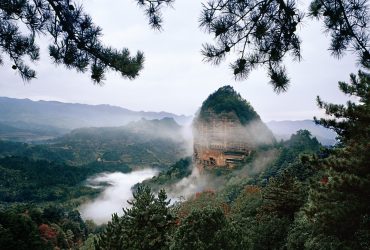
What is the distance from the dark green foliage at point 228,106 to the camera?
8562 cm

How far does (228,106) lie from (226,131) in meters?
7.55

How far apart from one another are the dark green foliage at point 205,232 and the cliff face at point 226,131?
6337 centimetres

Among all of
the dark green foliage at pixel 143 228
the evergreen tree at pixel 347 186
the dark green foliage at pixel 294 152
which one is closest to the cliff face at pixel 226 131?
the dark green foliage at pixel 294 152

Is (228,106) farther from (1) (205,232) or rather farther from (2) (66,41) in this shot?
(2) (66,41)

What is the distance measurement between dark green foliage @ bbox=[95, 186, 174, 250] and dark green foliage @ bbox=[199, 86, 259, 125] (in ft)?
227

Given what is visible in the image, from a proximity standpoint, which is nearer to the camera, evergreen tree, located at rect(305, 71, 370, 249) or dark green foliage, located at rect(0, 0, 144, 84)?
dark green foliage, located at rect(0, 0, 144, 84)

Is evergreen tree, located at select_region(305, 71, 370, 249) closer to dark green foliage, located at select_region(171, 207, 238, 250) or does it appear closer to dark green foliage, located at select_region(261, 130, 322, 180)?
dark green foliage, located at select_region(171, 207, 238, 250)

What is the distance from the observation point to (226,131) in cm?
8206

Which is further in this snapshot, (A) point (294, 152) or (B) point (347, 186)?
(A) point (294, 152)

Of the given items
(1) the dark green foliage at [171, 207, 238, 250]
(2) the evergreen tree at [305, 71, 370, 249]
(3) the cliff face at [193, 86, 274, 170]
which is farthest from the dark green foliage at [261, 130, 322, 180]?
(2) the evergreen tree at [305, 71, 370, 249]

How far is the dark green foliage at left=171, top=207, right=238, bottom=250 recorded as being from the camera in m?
14.1

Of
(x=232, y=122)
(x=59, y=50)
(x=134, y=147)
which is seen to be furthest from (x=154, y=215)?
(x=134, y=147)

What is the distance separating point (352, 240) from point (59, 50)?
1095cm

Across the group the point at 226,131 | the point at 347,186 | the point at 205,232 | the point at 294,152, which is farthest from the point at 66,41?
the point at 226,131
